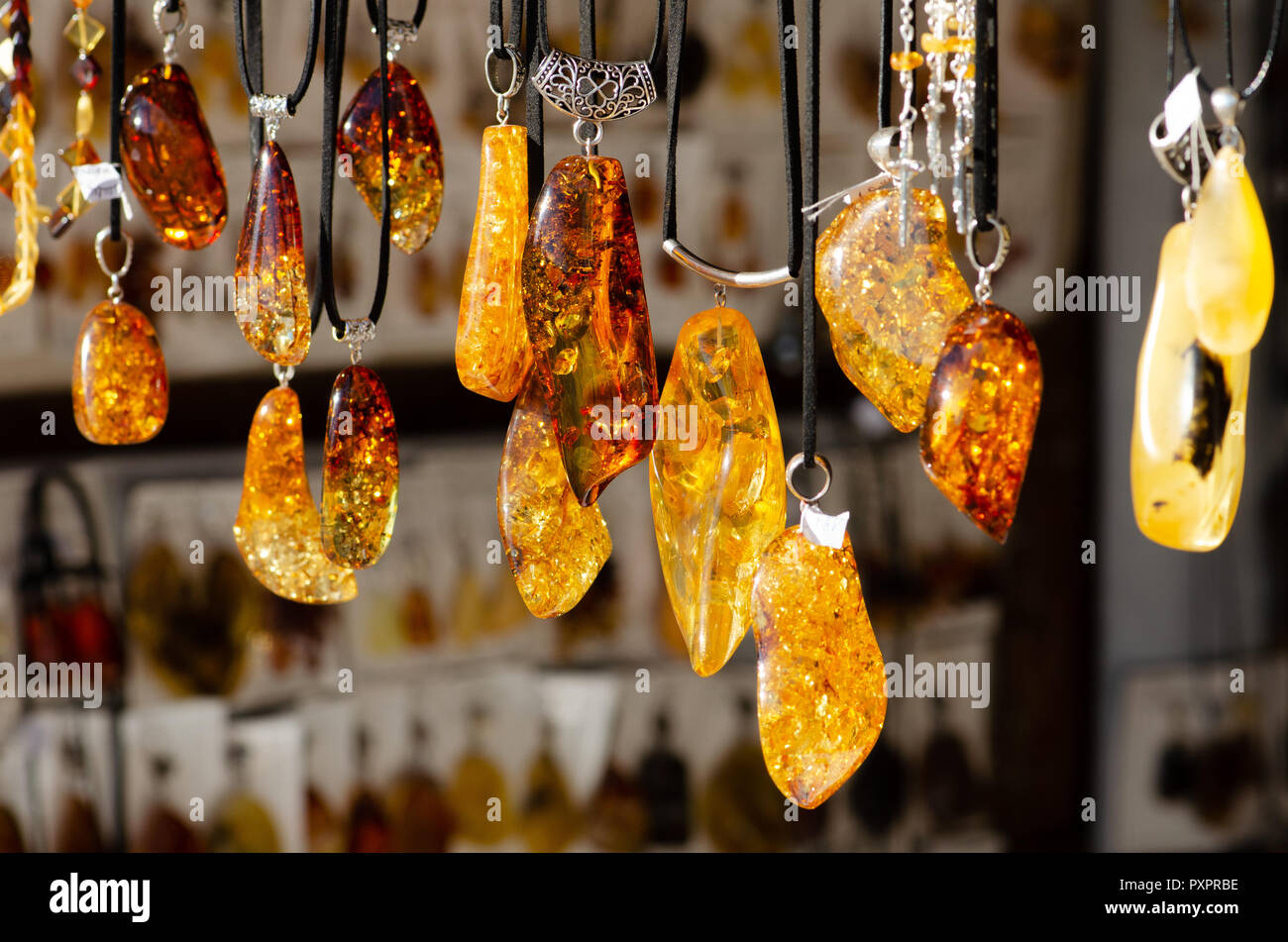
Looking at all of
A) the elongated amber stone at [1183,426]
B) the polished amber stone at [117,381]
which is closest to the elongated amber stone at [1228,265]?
the elongated amber stone at [1183,426]

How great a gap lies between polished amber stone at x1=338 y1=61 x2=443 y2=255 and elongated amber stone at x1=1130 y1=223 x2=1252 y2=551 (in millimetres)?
356

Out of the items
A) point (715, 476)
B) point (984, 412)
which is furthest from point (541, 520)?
point (984, 412)

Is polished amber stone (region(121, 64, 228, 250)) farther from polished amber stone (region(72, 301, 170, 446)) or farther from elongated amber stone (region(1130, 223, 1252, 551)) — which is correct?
elongated amber stone (region(1130, 223, 1252, 551))

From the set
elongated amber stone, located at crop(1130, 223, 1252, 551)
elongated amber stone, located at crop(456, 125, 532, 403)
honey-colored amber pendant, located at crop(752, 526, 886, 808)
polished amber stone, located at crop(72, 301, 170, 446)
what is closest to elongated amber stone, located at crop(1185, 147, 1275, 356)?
elongated amber stone, located at crop(1130, 223, 1252, 551)

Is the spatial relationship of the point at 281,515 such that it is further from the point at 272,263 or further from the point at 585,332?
the point at 585,332

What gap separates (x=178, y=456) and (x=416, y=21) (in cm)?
58

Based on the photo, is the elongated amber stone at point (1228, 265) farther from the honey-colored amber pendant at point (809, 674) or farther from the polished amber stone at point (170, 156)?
the polished amber stone at point (170, 156)

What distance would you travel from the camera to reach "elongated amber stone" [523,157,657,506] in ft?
1.35

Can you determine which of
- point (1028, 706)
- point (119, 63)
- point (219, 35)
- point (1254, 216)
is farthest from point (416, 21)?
point (1028, 706)

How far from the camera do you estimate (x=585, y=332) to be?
0.42 metres

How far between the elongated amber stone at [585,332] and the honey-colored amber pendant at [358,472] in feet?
0.41

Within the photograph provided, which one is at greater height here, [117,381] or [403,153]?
[403,153]

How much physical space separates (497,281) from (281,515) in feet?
0.59

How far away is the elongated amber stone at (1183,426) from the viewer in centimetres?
36
